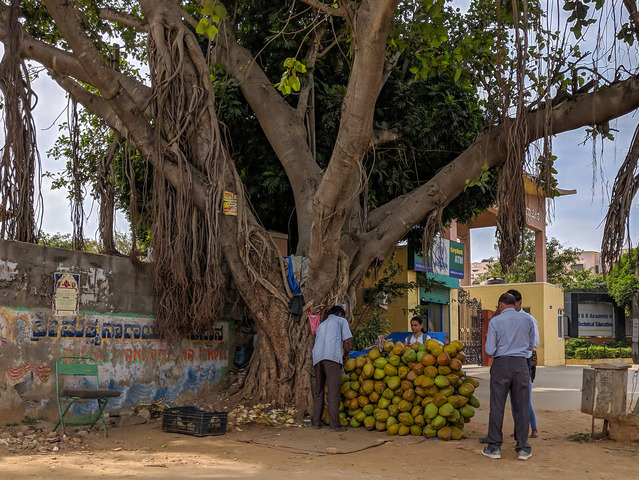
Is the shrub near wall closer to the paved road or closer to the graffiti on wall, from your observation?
the paved road

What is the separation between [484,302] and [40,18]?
18185 mm

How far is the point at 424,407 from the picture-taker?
736 centimetres

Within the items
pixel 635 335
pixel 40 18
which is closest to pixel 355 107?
pixel 40 18

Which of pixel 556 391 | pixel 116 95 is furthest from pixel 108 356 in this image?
pixel 556 391

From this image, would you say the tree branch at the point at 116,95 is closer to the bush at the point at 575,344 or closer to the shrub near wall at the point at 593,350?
the shrub near wall at the point at 593,350

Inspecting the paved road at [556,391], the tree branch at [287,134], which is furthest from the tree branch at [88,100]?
the paved road at [556,391]

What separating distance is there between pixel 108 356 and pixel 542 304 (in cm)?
1831

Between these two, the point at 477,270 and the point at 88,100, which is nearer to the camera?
the point at 88,100

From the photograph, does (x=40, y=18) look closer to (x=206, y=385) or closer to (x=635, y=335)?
(x=206, y=385)

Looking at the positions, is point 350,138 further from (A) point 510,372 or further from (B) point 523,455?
(B) point 523,455

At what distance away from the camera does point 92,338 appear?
769 centimetres

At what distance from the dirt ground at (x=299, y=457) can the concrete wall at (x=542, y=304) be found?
15939 millimetres

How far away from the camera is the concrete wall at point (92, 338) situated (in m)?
6.93

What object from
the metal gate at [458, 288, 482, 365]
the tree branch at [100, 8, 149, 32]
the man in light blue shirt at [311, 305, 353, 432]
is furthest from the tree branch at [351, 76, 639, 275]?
the metal gate at [458, 288, 482, 365]
